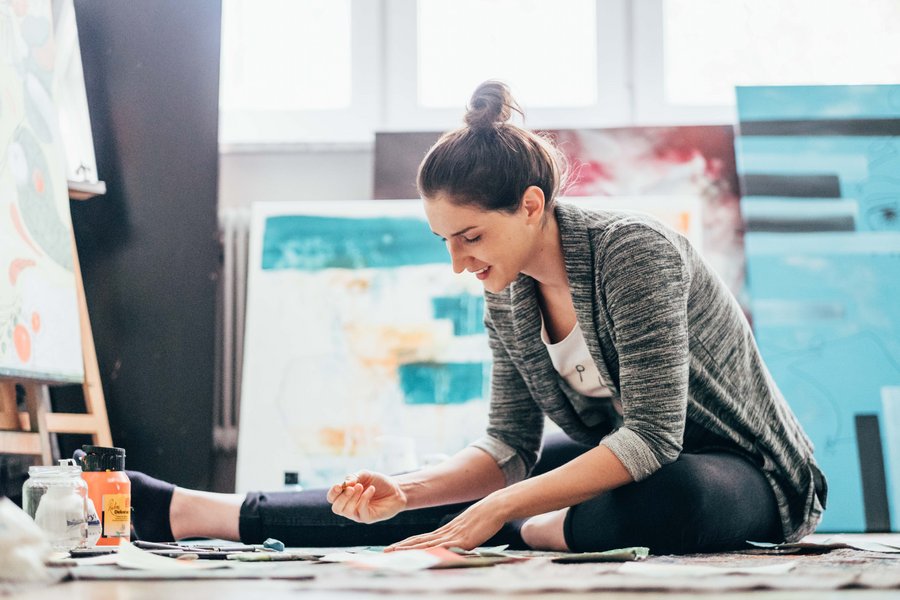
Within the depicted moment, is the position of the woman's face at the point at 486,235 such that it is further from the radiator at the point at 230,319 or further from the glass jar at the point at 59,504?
the radiator at the point at 230,319

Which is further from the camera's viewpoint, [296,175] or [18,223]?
[296,175]

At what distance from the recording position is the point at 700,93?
310 centimetres

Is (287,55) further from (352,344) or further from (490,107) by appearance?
(490,107)

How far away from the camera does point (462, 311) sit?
2799 mm

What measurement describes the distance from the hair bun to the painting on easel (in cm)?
111

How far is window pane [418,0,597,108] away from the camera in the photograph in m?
3.12

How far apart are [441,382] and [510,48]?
1119 mm

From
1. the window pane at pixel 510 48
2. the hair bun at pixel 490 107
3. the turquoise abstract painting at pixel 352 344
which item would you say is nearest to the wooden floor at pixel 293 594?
the hair bun at pixel 490 107

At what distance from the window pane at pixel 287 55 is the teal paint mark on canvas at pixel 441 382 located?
36.6 inches

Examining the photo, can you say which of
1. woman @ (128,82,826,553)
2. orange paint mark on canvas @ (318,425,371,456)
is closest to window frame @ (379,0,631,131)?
orange paint mark on canvas @ (318,425,371,456)

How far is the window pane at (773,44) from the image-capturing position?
10.1ft

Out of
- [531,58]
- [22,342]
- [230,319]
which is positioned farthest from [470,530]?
[531,58]

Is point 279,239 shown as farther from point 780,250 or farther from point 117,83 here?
point 780,250

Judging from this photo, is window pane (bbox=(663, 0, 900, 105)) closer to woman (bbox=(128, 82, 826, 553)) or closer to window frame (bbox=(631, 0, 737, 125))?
window frame (bbox=(631, 0, 737, 125))
